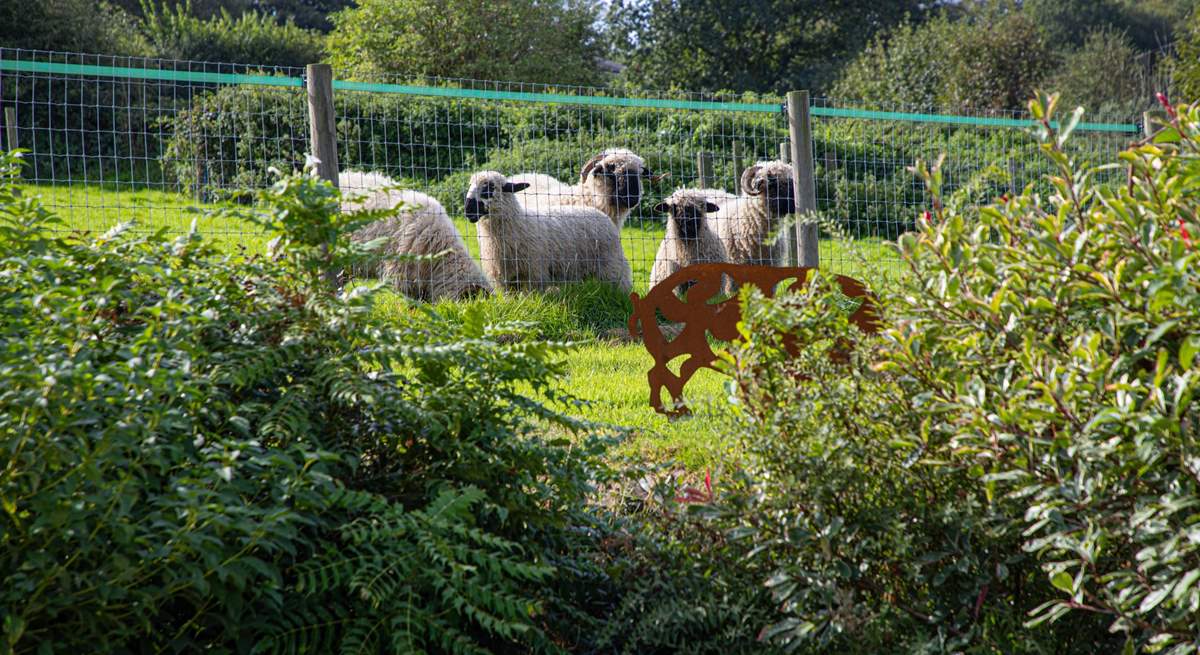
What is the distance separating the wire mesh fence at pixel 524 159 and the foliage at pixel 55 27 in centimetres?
350

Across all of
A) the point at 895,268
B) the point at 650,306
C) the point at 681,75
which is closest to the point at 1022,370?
the point at 650,306

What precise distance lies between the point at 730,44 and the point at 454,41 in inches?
731

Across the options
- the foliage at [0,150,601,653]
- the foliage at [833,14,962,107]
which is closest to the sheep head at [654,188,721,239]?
the foliage at [0,150,601,653]

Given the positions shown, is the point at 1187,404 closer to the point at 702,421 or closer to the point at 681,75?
the point at 702,421

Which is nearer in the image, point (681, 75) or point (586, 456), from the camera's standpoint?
point (586, 456)

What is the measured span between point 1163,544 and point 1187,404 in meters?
0.29

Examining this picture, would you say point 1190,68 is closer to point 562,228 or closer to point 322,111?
point 562,228

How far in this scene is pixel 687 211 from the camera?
9766mm

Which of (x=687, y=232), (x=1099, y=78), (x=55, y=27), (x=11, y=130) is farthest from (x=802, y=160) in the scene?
(x=1099, y=78)

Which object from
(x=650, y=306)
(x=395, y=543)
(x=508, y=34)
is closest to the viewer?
(x=395, y=543)

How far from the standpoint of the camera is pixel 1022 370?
240 cm

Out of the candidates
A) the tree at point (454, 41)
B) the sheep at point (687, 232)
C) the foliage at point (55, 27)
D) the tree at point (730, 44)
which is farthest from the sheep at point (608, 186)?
the tree at point (730, 44)

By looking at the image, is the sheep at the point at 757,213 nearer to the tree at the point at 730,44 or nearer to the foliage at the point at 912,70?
the foliage at the point at 912,70

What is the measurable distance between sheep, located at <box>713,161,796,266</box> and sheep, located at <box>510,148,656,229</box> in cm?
87
